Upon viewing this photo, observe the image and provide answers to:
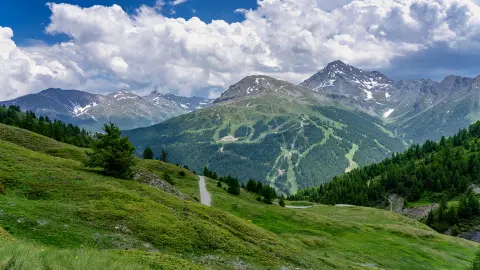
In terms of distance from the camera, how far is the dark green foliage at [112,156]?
180 ft

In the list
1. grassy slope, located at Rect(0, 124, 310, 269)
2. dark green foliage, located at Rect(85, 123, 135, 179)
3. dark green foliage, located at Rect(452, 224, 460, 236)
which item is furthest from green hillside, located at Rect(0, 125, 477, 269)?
dark green foliage, located at Rect(452, 224, 460, 236)

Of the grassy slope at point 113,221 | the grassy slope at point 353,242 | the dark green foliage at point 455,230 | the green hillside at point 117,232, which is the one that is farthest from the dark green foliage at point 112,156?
the dark green foliage at point 455,230

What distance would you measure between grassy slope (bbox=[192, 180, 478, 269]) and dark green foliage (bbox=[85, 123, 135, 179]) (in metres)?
29.9

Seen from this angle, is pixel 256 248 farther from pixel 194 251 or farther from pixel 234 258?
pixel 194 251

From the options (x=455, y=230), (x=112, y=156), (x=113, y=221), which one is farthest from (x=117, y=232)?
(x=455, y=230)

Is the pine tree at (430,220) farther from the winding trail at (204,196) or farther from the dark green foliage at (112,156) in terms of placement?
the dark green foliage at (112,156)

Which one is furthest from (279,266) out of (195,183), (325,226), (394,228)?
(195,183)

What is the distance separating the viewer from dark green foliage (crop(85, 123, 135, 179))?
54.8 m

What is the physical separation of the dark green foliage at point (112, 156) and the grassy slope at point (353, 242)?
29.9 m

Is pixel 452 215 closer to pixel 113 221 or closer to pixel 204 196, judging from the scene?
pixel 204 196

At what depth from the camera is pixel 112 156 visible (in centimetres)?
5462

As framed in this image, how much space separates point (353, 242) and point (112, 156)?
5344cm

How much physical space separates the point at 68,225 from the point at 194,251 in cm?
1167

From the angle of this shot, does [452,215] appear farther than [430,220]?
No
